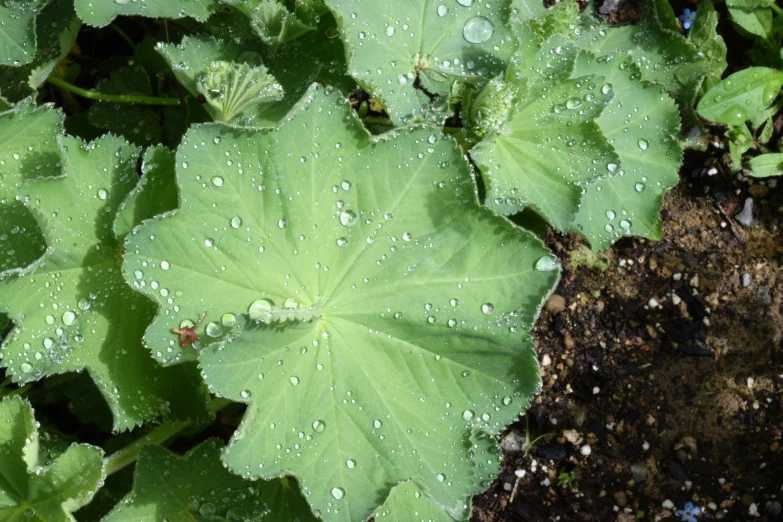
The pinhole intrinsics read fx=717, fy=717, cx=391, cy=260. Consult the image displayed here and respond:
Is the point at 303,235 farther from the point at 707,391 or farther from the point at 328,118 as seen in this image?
the point at 707,391

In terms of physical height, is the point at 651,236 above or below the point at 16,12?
below

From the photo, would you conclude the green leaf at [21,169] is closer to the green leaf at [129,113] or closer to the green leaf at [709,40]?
the green leaf at [129,113]

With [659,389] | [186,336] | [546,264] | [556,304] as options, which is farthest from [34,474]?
[659,389]

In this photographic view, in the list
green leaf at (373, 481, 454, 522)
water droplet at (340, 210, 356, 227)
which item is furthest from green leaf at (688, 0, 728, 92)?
green leaf at (373, 481, 454, 522)

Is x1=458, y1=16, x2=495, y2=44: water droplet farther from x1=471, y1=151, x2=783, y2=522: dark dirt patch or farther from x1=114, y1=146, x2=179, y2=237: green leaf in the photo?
x1=471, y1=151, x2=783, y2=522: dark dirt patch

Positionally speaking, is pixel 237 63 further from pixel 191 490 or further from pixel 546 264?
pixel 191 490

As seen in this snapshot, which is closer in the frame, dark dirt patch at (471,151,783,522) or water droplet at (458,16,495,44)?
water droplet at (458,16,495,44)

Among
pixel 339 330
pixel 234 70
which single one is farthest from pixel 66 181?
pixel 339 330

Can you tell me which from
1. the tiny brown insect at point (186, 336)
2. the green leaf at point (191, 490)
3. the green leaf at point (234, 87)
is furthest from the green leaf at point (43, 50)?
the green leaf at point (191, 490)
